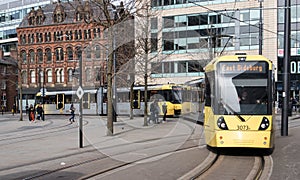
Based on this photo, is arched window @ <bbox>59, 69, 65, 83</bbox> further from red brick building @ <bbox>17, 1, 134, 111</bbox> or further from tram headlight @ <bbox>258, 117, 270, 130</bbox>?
tram headlight @ <bbox>258, 117, 270, 130</bbox>

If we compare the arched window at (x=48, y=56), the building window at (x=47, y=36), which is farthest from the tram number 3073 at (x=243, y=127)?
the arched window at (x=48, y=56)

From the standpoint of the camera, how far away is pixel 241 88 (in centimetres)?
1230

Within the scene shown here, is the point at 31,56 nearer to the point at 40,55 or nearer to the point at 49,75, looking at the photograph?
the point at 40,55

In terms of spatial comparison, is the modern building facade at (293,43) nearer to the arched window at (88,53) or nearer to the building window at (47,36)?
the building window at (47,36)

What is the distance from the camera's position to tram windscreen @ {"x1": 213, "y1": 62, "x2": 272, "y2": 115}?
12.2 meters

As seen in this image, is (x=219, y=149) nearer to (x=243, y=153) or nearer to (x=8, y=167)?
(x=243, y=153)

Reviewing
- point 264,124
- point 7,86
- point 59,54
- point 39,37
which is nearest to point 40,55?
point 39,37

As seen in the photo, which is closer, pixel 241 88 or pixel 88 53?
pixel 241 88

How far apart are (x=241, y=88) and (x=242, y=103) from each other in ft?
1.56

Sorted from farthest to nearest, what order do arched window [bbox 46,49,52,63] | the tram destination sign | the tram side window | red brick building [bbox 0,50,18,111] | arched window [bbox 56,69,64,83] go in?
1. red brick building [bbox 0,50,18,111]
2. arched window [bbox 46,49,52,63]
3. arched window [bbox 56,69,64,83]
4. the tram side window
5. the tram destination sign

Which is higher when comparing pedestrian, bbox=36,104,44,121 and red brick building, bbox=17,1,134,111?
red brick building, bbox=17,1,134,111

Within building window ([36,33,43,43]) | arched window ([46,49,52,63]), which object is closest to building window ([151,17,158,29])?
arched window ([46,49,52,63])

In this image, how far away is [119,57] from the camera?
22.5m

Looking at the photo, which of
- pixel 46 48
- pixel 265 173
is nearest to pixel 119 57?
pixel 265 173
